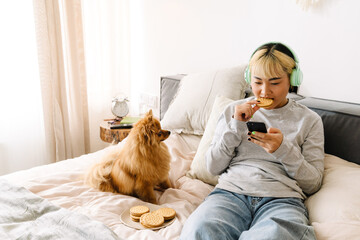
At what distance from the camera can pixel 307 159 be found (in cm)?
105

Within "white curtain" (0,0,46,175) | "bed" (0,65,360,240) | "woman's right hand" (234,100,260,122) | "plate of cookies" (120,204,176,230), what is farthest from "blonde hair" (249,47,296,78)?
"white curtain" (0,0,46,175)

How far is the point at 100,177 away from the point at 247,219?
2.40 feet

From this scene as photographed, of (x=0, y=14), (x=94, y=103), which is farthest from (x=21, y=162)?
(x=0, y=14)

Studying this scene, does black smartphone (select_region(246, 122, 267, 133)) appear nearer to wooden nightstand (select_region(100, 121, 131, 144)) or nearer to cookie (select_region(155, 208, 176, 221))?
cookie (select_region(155, 208, 176, 221))

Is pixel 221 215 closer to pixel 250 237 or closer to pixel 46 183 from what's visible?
pixel 250 237

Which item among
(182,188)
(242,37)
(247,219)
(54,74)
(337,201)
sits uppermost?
(242,37)

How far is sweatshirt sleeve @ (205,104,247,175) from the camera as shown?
1.10 metres

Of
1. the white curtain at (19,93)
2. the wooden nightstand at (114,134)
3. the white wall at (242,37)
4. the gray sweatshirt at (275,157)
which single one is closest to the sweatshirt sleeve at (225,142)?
the gray sweatshirt at (275,157)

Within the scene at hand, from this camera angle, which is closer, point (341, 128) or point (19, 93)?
point (341, 128)

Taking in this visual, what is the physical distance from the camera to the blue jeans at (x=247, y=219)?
788 mm

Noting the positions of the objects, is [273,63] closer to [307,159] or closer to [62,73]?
[307,159]

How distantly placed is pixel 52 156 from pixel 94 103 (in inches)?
25.8

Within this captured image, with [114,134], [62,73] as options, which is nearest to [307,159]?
[114,134]

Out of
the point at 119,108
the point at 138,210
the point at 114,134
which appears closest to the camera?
the point at 138,210
